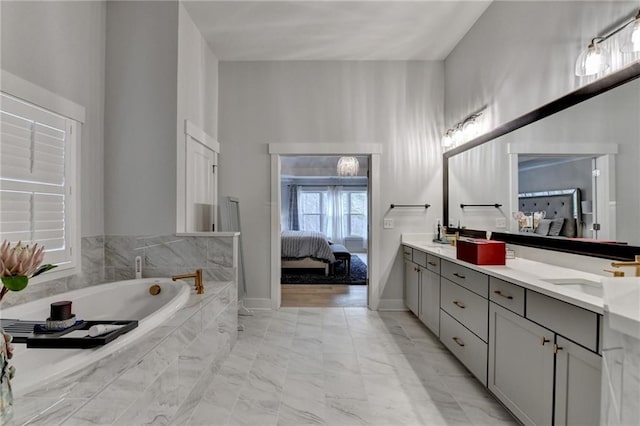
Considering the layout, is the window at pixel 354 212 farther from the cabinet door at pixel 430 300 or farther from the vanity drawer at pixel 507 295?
the vanity drawer at pixel 507 295

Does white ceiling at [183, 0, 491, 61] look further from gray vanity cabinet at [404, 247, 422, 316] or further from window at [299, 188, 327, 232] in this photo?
window at [299, 188, 327, 232]

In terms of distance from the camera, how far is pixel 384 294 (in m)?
3.81

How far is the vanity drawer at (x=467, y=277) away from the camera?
2.03 m

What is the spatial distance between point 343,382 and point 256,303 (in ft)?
6.10

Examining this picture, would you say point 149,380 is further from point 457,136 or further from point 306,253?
point 306,253

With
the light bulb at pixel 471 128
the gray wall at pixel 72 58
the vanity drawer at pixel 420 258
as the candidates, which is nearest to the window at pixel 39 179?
the gray wall at pixel 72 58

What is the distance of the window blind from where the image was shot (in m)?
1.83

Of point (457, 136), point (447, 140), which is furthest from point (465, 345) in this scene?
point (447, 140)

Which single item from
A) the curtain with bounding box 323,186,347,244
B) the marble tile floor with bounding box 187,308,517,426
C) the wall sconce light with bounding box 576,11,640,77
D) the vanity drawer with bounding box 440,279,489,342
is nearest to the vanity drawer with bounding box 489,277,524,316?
the vanity drawer with bounding box 440,279,489,342

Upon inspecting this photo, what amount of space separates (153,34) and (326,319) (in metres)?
3.33

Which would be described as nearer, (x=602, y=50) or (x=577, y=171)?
(x=602, y=50)

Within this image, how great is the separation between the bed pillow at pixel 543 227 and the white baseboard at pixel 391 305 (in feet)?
6.33

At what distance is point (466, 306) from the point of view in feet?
7.39

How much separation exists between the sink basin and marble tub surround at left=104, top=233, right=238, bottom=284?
2.38 metres
